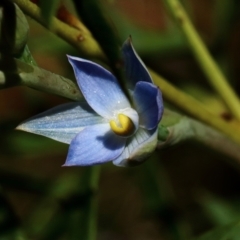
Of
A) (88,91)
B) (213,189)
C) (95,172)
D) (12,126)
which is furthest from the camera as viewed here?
(213,189)

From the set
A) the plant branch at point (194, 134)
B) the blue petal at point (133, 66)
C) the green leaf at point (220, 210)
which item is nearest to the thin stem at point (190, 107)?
the plant branch at point (194, 134)

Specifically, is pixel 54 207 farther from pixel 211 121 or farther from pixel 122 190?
pixel 122 190

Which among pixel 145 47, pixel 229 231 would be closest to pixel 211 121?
pixel 229 231

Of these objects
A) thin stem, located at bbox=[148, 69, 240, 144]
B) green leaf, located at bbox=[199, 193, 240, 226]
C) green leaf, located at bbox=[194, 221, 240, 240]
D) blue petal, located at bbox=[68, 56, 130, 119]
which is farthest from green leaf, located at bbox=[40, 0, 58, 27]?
green leaf, located at bbox=[199, 193, 240, 226]

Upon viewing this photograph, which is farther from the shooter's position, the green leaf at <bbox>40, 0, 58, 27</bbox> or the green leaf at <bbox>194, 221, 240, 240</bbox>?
the green leaf at <bbox>194, 221, 240, 240</bbox>

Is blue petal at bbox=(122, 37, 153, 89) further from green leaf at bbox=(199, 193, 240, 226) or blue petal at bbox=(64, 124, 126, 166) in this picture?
green leaf at bbox=(199, 193, 240, 226)

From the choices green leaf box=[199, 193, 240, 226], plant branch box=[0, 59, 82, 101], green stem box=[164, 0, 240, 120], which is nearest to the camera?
plant branch box=[0, 59, 82, 101]
